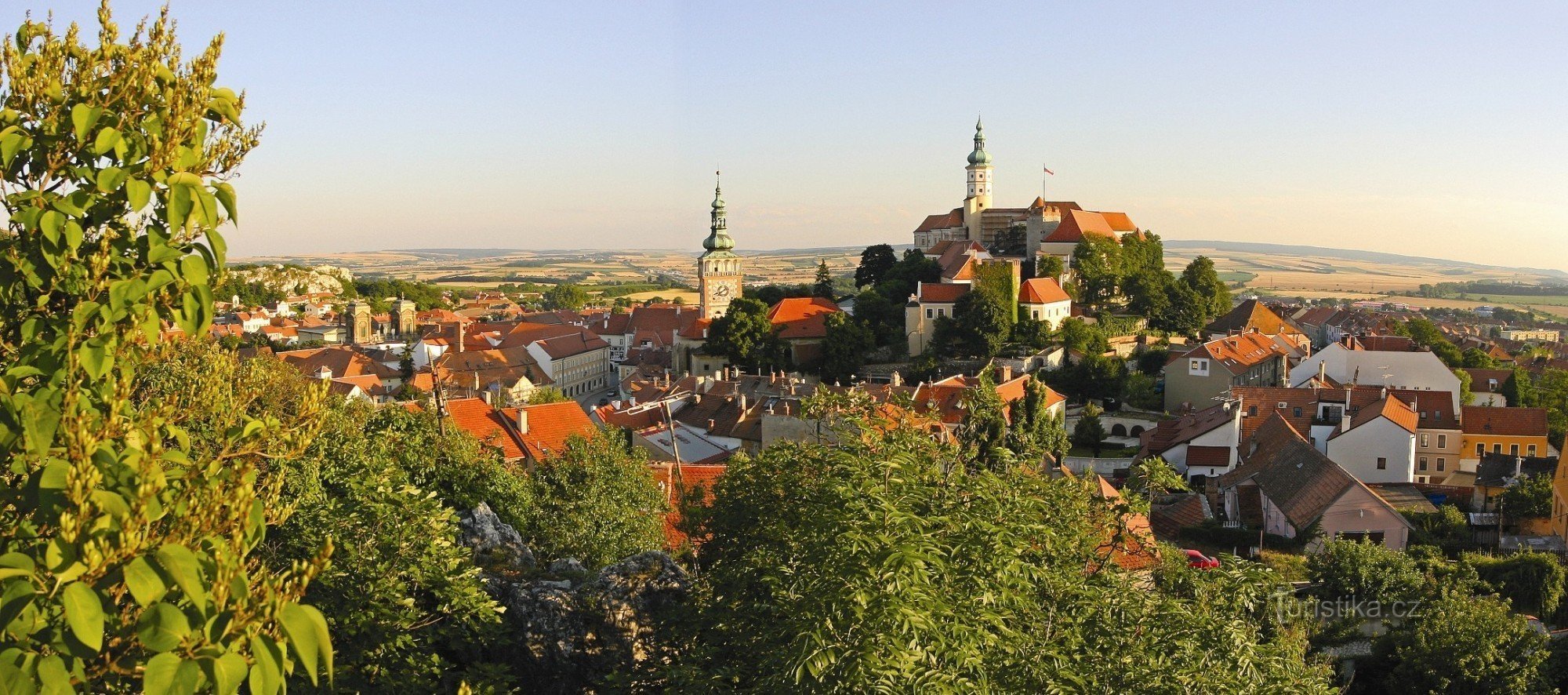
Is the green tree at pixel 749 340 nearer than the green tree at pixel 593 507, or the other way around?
the green tree at pixel 593 507

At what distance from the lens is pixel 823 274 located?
65375mm

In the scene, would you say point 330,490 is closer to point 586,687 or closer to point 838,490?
point 586,687

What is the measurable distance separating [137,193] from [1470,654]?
17030 mm

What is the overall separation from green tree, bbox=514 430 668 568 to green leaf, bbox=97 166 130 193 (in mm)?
9814

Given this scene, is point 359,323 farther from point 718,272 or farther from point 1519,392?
point 1519,392

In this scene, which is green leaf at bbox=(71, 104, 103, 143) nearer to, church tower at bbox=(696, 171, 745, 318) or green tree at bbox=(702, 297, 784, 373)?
green tree at bbox=(702, 297, 784, 373)

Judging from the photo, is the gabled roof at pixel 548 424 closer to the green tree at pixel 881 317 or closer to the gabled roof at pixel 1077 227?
the green tree at pixel 881 317

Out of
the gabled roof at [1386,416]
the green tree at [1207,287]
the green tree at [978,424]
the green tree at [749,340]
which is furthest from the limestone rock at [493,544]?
the green tree at [1207,287]

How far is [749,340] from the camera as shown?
175ft

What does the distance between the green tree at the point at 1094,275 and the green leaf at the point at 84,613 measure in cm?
5758

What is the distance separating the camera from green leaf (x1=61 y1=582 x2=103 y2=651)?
289 centimetres

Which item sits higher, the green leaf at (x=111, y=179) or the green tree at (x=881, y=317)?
the green leaf at (x=111, y=179)

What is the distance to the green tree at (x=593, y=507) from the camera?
45.3 ft

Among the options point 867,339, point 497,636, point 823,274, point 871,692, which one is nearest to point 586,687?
point 497,636
